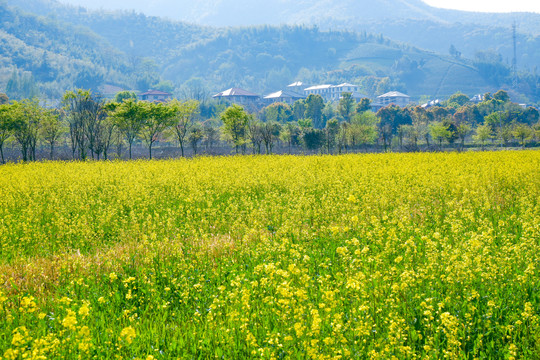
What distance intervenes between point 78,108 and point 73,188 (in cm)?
3333

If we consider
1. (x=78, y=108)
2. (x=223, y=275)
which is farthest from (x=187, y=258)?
(x=78, y=108)

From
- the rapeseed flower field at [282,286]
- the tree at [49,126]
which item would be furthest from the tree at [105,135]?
the rapeseed flower field at [282,286]

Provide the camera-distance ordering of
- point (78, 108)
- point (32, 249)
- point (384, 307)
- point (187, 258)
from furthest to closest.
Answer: point (78, 108)
point (32, 249)
point (187, 258)
point (384, 307)

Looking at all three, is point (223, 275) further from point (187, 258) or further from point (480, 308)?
point (480, 308)

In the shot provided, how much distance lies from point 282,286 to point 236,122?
160 ft

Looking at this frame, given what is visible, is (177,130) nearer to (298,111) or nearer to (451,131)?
(451,131)

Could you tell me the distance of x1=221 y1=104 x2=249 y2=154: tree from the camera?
52.8 meters

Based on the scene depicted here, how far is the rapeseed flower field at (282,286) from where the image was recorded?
207 inches

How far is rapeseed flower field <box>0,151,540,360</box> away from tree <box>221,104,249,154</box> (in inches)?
1478

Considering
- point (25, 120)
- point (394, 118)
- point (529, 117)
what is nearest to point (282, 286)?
point (25, 120)

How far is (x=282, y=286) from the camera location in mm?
6277

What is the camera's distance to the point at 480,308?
627 centimetres

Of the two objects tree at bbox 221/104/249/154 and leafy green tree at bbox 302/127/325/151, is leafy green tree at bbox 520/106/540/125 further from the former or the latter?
tree at bbox 221/104/249/154

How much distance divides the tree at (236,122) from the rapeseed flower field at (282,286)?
123ft
